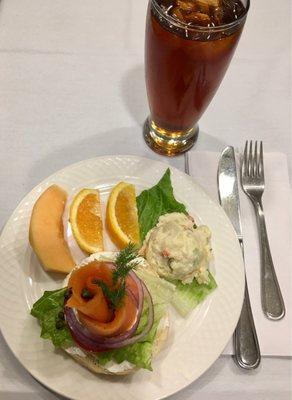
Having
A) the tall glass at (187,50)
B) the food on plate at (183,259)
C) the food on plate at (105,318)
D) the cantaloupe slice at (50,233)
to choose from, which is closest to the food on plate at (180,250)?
the food on plate at (183,259)

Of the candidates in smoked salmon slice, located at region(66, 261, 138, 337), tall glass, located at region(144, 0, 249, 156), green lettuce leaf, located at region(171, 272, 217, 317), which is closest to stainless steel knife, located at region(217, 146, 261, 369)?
green lettuce leaf, located at region(171, 272, 217, 317)

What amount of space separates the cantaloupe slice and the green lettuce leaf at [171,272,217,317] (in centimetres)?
31

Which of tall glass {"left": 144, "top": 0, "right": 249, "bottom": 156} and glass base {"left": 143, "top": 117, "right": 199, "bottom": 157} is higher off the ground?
tall glass {"left": 144, "top": 0, "right": 249, "bottom": 156}

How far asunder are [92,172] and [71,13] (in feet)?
2.65

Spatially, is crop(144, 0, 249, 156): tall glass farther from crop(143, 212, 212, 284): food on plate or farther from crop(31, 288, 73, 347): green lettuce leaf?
crop(31, 288, 73, 347): green lettuce leaf

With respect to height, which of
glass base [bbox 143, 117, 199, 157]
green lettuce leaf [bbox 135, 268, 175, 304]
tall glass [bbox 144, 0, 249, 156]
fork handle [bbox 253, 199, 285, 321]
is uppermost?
tall glass [bbox 144, 0, 249, 156]

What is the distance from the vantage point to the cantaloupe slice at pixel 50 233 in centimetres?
120

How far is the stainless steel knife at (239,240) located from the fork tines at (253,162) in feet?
0.13

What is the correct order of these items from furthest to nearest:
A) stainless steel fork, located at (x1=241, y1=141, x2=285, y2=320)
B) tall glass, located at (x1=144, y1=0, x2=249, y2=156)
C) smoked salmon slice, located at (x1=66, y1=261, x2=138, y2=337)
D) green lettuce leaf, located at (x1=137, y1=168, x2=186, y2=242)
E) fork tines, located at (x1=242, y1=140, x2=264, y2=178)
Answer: fork tines, located at (x1=242, y1=140, x2=264, y2=178), green lettuce leaf, located at (x1=137, y1=168, x2=186, y2=242), stainless steel fork, located at (x1=241, y1=141, x2=285, y2=320), tall glass, located at (x1=144, y1=0, x2=249, y2=156), smoked salmon slice, located at (x1=66, y1=261, x2=138, y2=337)

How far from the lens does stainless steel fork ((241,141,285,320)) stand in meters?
1.24

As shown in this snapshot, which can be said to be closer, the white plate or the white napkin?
the white plate

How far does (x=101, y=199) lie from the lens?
4.49 feet

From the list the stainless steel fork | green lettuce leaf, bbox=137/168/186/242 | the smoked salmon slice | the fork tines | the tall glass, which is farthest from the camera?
the fork tines

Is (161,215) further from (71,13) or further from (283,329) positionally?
(71,13)
